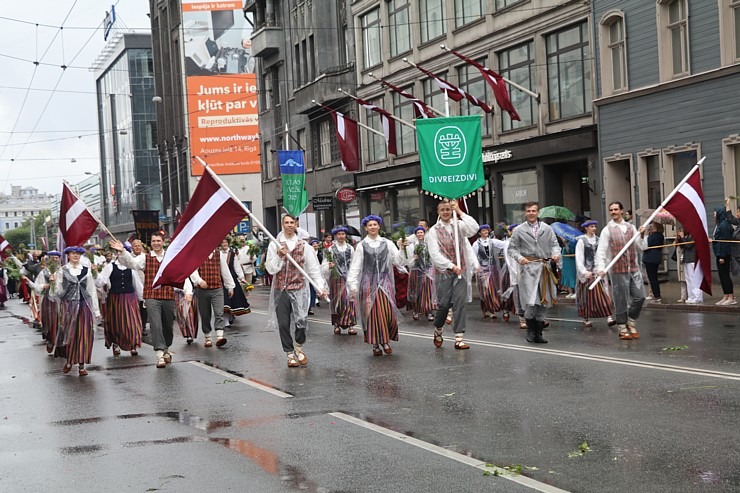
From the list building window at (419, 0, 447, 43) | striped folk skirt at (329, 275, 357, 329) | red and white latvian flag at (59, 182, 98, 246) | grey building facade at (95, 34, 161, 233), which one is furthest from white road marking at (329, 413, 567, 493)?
grey building facade at (95, 34, 161, 233)

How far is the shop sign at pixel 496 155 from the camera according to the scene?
32.0 metres

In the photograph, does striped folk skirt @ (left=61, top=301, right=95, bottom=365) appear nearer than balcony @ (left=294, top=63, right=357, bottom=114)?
Yes

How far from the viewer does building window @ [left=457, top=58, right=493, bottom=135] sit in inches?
1328

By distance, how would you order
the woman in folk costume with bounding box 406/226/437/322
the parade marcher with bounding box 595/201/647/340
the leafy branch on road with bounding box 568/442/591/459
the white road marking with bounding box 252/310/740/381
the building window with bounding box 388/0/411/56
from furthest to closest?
1. the building window with bounding box 388/0/411/56
2. the woman in folk costume with bounding box 406/226/437/322
3. the parade marcher with bounding box 595/201/647/340
4. the white road marking with bounding box 252/310/740/381
5. the leafy branch on road with bounding box 568/442/591/459

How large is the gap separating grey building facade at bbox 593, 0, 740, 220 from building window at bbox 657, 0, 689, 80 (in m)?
0.02

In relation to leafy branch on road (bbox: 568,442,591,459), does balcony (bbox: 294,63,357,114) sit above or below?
above

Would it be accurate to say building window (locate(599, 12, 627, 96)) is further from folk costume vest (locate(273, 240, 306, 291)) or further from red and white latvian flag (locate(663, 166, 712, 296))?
folk costume vest (locate(273, 240, 306, 291))

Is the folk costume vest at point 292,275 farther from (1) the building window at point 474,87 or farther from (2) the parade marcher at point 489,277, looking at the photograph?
(1) the building window at point 474,87

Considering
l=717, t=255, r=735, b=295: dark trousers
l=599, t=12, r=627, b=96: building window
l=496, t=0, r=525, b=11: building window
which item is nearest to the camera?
l=717, t=255, r=735, b=295: dark trousers

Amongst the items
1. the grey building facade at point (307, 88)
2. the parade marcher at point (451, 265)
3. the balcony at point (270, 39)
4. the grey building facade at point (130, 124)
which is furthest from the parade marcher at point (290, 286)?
the grey building facade at point (130, 124)

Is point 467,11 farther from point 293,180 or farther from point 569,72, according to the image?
point 293,180

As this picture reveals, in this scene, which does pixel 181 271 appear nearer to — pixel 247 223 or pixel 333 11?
pixel 333 11

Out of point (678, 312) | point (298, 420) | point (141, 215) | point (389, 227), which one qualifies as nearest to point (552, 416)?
point (298, 420)

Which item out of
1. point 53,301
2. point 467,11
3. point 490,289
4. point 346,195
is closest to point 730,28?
point 490,289
